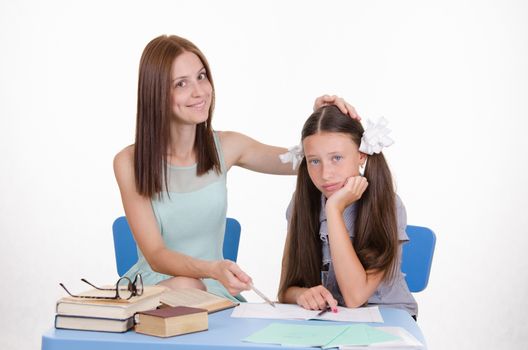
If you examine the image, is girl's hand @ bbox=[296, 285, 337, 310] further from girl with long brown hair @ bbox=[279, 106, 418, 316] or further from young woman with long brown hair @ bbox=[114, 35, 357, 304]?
young woman with long brown hair @ bbox=[114, 35, 357, 304]

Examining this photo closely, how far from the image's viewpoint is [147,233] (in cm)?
288

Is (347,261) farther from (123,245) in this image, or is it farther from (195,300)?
(123,245)

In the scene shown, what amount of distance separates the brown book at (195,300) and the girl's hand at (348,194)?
0.47 m

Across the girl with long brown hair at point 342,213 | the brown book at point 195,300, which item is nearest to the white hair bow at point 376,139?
the girl with long brown hair at point 342,213

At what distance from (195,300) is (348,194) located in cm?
62

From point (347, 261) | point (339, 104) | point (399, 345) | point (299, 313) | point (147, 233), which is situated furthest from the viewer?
point (147, 233)

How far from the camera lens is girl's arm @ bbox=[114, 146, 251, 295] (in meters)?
2.67

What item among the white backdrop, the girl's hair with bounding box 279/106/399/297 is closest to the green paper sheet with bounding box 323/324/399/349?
the girl's hair with bounding box 279/106/399/297

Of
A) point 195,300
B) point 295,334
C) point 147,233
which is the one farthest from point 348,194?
point 147,233

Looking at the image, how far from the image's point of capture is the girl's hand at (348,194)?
7.99ft

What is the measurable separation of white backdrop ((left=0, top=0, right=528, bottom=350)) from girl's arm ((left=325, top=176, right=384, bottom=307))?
231 cm

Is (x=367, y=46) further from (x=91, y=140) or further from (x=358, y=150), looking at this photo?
(x=358, y=150)

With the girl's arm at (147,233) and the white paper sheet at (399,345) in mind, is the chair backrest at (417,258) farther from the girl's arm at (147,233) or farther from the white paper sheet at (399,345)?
the white paper sheet at (399,345)

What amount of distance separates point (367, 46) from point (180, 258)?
248cm
